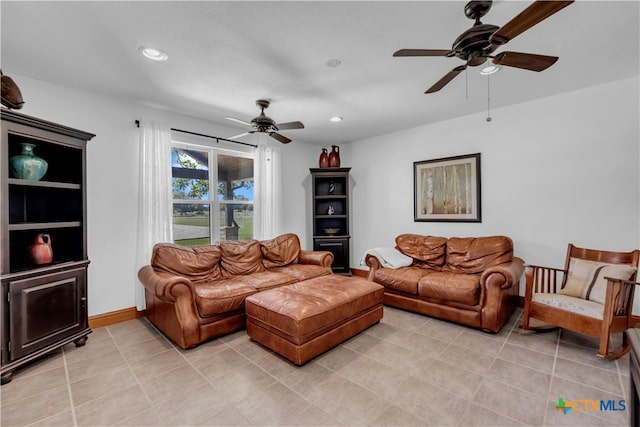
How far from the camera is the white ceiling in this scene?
1.84 metres

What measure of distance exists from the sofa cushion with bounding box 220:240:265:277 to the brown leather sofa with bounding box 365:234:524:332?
1.54 m

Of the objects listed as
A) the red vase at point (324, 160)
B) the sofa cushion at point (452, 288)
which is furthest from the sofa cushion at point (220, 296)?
the red vase at point (324, 160)

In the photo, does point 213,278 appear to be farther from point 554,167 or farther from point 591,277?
point 554,167

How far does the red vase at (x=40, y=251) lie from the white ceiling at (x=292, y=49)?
1548mm

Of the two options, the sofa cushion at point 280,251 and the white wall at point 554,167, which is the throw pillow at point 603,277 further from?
the sofa cushion at point 280,251

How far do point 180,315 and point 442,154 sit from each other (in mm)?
3968

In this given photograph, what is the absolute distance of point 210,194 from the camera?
13.5 feet

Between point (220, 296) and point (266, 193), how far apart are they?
82.1 inches

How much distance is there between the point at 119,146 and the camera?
3.28 metres

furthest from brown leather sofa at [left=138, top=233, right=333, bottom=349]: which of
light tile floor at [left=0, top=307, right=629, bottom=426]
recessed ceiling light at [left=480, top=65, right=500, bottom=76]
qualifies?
recessed ceiling light at [left=480, top=65, right=500, bottom=76]

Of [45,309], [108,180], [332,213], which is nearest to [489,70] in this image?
[332,213]

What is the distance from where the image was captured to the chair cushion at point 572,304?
2369mm

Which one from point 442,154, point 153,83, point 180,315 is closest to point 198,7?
point 153,83

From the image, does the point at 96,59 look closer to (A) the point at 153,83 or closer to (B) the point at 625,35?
(A) the point at 153,83
